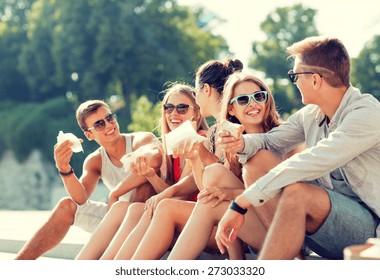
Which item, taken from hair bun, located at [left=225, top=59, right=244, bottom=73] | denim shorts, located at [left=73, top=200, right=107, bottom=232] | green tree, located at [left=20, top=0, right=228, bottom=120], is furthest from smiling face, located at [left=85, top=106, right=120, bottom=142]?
green tree, located at [left=20, top=0, right=228, bottom=120]

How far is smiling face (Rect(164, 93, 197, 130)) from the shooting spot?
601cm

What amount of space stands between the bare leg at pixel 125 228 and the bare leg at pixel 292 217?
160 centimetres

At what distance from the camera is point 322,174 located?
399 centimetres

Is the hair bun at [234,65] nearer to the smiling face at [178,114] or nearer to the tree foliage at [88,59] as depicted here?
the smiling face at [178,114]

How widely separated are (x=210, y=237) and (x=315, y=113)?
39.7 inches

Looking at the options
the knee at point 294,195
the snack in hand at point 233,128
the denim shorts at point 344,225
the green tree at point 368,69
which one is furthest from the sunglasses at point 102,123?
the green tree at point 368,69

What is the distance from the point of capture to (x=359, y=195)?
4.15 metres

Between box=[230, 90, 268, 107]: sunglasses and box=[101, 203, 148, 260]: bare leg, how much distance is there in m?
1.00

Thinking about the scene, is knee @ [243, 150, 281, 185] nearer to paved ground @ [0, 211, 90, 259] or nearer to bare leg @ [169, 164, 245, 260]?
bare leg @ [169, 164, 245, 260]

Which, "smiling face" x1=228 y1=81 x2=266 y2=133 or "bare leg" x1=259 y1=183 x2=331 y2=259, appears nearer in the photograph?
"bare leg" x1=259 y1=183 x2=331 y2=259

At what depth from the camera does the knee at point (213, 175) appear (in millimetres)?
4555

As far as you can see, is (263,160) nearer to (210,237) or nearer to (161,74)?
(210,237)

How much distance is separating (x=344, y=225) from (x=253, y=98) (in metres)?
1.30
